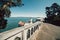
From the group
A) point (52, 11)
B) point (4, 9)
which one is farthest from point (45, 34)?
point (52, 11)

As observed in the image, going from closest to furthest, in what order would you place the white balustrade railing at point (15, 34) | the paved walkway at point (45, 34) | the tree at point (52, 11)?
the white balustrade railing at point (15, 34), the paved walkway at point (45, 34), the tree at point (52, 11)

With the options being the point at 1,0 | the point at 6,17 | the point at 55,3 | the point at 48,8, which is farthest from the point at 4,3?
the point at 48,8

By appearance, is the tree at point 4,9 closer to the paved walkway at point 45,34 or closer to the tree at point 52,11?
the paved walkway at point 45,34

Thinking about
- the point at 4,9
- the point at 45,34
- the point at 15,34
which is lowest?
the point at 45,34

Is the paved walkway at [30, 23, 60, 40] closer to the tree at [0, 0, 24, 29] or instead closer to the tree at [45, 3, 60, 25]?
the tree at [0, 0, 24, 29]

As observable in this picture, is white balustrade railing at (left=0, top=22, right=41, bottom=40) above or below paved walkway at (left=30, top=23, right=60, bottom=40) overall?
above

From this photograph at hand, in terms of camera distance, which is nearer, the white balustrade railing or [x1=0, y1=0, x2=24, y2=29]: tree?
the white balustrade railing

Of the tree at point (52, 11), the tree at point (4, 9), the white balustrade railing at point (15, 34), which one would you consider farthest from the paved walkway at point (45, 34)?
the tree at point (52, 11)

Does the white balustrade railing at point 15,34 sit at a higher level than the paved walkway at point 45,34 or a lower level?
higher

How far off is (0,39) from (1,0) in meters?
6.60

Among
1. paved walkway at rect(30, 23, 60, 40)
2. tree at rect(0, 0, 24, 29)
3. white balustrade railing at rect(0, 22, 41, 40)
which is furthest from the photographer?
paved walkway at rect(30, 23, 60, 40)

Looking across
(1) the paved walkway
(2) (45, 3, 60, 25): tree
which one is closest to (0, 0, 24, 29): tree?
(1) the paved walkway

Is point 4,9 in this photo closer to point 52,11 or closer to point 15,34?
point 15,34

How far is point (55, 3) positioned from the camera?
4522cm
